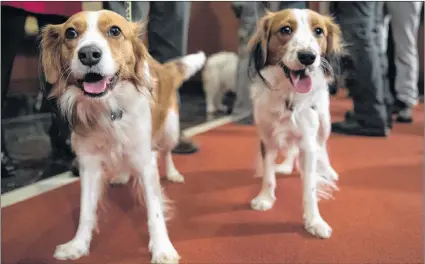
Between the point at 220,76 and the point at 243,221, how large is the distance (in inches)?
120

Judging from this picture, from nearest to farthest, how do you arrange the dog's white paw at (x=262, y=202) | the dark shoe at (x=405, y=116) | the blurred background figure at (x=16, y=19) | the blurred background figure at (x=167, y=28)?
the dog's white paw at (x=262, y=202) < the blurred background figure at (x=16, y=19) < the blurred background figure at (x=167, y=28) < the dark shoe at (x=405, y=116)

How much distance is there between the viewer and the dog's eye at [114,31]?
1282mm

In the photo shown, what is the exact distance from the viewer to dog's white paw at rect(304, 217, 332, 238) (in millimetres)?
1562

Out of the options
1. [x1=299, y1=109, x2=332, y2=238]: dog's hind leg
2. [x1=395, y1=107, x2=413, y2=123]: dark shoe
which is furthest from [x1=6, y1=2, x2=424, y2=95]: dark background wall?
[x1=299, y1=109, x2=332, y2=238]: dog's hind leg

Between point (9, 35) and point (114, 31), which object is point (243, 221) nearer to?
point (114, 31)

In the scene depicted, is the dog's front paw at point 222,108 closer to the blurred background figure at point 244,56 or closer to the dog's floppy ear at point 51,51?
the blurred background figure at point 244,56

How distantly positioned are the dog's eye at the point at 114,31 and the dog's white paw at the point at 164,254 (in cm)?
69

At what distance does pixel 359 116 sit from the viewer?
10.1 ft

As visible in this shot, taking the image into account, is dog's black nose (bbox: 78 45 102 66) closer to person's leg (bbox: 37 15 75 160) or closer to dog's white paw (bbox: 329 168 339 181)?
person's leg (bbox: 37 15 75 160)

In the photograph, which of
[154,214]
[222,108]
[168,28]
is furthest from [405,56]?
[154,214]

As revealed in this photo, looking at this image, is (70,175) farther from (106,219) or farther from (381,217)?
(381,217)

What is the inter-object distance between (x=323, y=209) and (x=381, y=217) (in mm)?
225

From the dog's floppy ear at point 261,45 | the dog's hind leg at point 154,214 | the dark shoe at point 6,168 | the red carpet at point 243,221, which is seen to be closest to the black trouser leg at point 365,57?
the red carpet at point 243,221

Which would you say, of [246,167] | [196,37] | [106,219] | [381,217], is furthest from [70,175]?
[196,37]
